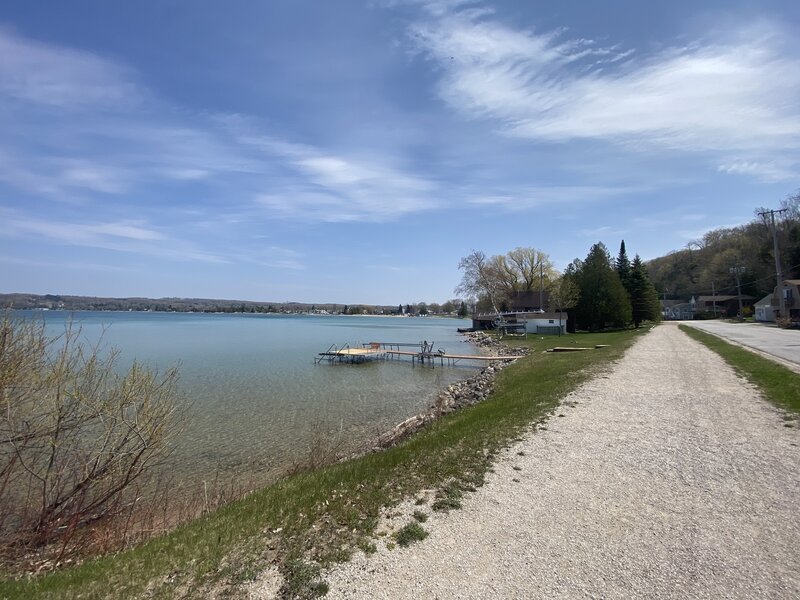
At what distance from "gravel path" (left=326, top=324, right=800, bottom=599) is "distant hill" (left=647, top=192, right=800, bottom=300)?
7015 centimetres

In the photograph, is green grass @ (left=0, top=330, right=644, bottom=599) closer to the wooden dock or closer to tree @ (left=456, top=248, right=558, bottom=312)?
the wooden dock

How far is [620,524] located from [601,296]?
4825 centimetres

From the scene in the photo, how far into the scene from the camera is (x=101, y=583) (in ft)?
14.1

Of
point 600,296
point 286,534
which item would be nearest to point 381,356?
point 600,296

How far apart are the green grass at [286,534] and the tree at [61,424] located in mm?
2192

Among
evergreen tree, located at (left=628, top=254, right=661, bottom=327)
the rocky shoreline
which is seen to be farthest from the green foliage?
evergreen tree, located at (left=628, top=254, right=661, bottom=327)

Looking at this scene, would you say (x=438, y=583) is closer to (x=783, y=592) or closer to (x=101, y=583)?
(x=783, y=592)

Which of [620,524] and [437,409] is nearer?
[620,524]

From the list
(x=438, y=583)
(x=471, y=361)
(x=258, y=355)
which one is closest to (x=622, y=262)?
(x=471, y=361)

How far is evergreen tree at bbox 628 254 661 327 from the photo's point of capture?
54906 mm

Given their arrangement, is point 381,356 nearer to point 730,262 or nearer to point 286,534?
point 286,534

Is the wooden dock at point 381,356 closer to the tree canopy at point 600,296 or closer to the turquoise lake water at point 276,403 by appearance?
the turquoise lake water at point 276,403

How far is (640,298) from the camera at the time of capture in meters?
55.3

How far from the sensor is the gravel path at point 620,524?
391 centimetres
